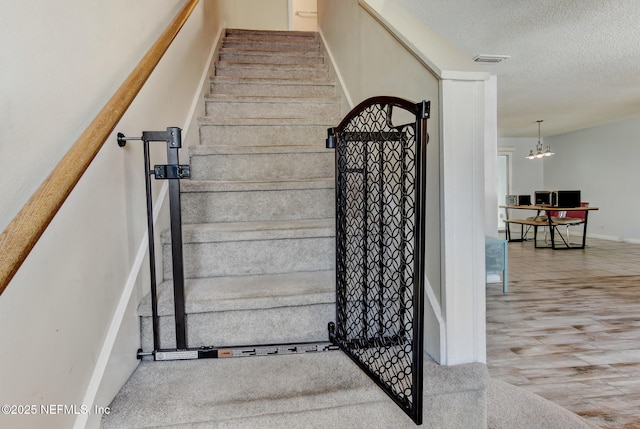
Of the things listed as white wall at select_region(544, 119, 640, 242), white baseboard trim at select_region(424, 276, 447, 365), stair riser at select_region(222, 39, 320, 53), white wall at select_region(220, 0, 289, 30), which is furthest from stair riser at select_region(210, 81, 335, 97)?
white wall at select_region(544, 119, 640, 242)

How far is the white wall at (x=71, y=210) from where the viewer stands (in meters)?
0.70

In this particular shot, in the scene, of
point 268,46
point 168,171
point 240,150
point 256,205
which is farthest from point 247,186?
point 268,46

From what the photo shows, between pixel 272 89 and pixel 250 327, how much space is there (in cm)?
206

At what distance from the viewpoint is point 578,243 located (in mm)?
7418

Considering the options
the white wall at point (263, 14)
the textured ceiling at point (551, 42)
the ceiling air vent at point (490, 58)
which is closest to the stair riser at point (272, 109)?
the textured ceiling at point (551, 42)

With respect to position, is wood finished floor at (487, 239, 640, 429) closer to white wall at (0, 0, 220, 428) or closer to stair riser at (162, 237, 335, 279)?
stair riser at (162, 237, 335, 279)

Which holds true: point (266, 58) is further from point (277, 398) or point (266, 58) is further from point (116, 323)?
point (277, 398)

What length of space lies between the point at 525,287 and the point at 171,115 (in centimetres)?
392

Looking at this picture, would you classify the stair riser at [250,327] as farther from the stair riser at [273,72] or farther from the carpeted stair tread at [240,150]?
the stair riser at [273,72]

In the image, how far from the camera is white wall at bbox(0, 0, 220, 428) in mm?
698

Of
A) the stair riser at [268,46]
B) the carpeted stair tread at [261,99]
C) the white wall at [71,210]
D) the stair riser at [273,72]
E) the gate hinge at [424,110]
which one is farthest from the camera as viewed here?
the stair riser at [268,46]

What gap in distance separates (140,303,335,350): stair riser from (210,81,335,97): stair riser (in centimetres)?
199

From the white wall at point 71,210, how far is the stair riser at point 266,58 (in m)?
1.96

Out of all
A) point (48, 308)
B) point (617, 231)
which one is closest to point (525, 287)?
point (48, 308)
